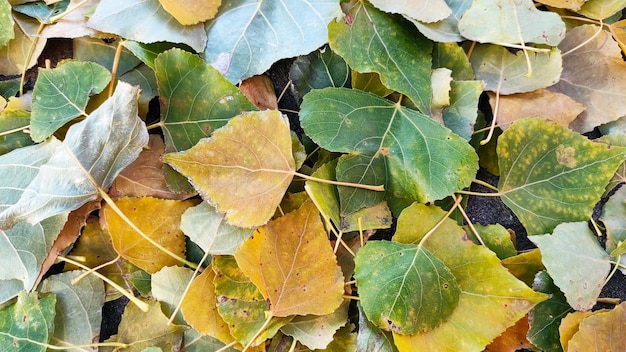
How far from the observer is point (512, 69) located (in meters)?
0.57

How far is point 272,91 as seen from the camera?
597mm

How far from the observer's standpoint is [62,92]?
56 centimetres

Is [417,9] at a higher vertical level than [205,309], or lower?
higher

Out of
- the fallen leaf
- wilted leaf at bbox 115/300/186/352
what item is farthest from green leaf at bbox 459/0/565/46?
wilted leaf at bbox 115/300/186/352

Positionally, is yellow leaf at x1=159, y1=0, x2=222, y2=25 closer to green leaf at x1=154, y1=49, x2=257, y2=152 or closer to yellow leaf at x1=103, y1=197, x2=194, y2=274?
green leaf at x1=154, y1=49, x2=257, y2=152

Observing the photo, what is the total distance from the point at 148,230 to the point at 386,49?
12.4 inches

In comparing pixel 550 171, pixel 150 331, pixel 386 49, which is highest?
pixel 386 49

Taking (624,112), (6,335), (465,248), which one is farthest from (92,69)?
(624,112)

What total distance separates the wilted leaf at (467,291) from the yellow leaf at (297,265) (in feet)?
0.25

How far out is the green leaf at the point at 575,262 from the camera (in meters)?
0.51

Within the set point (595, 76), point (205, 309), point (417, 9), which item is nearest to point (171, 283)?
point (205, 309)

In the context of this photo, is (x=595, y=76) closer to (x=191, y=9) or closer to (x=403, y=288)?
(x=403, y=288)

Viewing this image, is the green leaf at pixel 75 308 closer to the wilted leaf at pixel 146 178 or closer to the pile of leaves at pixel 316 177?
the pile of leaves at pixel 316 177

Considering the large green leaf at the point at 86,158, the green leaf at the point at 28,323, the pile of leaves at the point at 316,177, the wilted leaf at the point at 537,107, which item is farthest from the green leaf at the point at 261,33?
the green leaf at the point at 28,323
